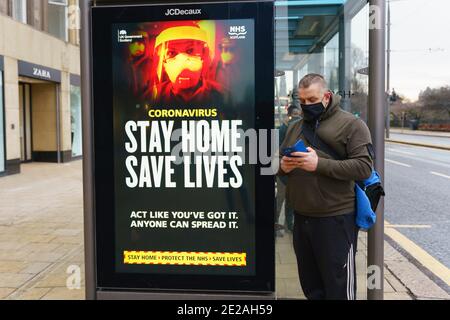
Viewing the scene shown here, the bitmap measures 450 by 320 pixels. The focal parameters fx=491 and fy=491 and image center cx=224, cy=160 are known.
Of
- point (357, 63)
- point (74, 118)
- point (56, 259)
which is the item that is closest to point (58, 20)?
point (74, 118)

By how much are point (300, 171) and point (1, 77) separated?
12707 mm

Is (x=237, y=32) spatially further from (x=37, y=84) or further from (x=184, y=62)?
(x=37, y=84)

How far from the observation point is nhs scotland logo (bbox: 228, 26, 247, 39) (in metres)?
3.10

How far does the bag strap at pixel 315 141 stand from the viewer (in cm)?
293

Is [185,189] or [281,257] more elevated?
[185,189]

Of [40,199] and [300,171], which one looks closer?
[300,171]

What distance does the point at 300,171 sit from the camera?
2.96m

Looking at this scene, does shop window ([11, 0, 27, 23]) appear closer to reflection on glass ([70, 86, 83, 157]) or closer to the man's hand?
reflection on glass ([70, 86, 83, 157])

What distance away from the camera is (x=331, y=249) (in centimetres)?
291

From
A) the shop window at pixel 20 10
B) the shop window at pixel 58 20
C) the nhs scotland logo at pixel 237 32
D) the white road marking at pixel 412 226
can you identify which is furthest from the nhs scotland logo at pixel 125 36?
the shop window at pixel 58 20

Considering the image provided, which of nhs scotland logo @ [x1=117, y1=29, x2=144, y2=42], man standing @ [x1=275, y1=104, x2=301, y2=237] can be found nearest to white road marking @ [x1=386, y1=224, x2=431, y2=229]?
man standing @ [x1=275, y1=104, x2=301, y2=237]

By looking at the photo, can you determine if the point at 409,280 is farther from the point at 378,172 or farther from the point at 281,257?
the point at 378,172

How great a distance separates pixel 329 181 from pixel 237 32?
1.10 meters

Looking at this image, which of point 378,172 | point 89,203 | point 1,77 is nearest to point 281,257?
point 378,172
